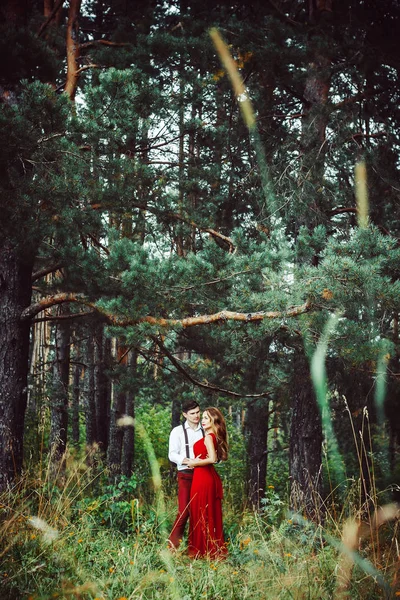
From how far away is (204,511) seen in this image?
15.1 ft

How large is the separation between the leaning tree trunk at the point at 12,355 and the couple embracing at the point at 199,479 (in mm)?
1795

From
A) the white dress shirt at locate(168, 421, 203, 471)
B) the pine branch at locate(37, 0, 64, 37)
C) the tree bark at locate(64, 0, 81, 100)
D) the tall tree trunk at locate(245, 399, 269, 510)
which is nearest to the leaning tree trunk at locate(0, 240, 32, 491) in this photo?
the white dress shirt at locate(168, 421, 203, 471)

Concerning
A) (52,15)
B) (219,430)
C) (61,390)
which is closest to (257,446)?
(61,390)

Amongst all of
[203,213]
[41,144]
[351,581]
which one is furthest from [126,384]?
[351,581]

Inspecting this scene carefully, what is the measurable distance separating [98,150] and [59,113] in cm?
69

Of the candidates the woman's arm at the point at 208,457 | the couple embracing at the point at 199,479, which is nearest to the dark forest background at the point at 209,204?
the couple embracing at the point at 199,479

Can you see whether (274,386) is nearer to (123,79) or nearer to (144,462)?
(123,79)

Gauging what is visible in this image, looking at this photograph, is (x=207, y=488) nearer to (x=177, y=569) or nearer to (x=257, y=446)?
(x=177, y=569)

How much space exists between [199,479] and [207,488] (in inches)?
4.2

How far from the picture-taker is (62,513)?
4.25m

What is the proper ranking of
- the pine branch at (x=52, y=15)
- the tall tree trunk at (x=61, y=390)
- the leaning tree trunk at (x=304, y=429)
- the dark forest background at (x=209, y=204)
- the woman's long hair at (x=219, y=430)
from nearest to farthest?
the dark forest background at (x=209, y=204) < the woman's long hair at (x=219, y=430) < the pine branch at (x=52, y=15) < the leaning tree trunk at (x=304, y=429) < the tall tree trunk at (x=61, y=390)

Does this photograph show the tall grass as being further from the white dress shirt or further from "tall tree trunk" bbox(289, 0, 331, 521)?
"tall tree trunk" bbox(289, 0, 331, 521)

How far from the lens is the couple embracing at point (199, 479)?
4.62m

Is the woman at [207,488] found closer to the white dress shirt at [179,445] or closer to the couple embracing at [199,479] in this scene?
the couple embracing at [199,479]
